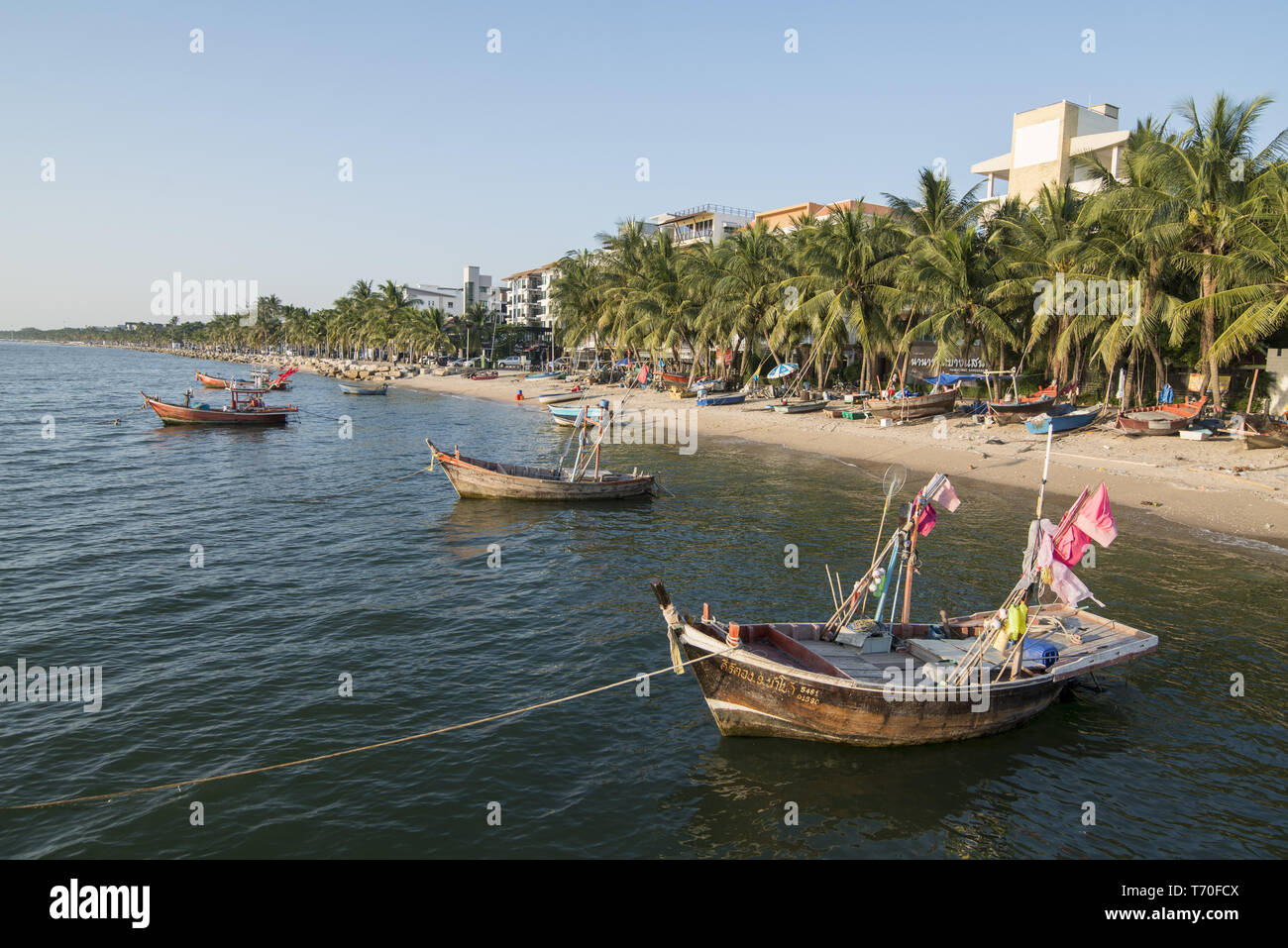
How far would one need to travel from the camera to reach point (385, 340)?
139000mm

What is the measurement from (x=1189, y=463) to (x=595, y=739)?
104ft

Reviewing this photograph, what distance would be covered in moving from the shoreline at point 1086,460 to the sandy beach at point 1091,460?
41 mm

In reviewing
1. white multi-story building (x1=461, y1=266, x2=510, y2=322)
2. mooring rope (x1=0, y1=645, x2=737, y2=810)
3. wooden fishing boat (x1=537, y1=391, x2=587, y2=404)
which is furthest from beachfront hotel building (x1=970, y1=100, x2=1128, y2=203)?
white multi-story building (x1=461, y1=266, x2=510, y2=322)

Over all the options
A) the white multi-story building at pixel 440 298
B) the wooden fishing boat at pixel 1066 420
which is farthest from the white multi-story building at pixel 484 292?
the wooden fishing boat at pixel 1066 420

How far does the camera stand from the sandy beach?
94.1 ft

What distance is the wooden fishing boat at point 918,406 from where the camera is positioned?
4866 cm

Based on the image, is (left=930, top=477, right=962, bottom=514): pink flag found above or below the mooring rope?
above

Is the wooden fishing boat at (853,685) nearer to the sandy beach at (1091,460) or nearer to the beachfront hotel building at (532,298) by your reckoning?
the sandy beach at (1091,460)

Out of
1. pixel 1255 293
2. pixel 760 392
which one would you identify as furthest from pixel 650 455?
pixel 1255 293

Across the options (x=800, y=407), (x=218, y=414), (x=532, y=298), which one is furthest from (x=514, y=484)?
(x=532, y=298)

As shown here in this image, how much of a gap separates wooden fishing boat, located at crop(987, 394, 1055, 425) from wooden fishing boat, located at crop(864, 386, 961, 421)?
3800mm

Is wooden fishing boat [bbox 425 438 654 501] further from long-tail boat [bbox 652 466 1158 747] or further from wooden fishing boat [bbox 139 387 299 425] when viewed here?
wooden fishing boat [bbox 139 387 299 425]

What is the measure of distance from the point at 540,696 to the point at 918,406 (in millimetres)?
39485
